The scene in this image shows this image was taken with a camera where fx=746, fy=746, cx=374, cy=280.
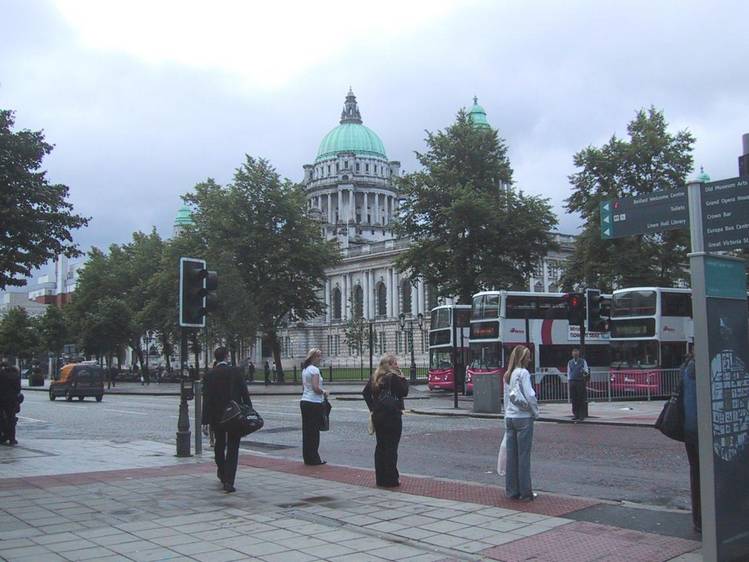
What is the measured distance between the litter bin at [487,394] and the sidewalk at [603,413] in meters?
0.39

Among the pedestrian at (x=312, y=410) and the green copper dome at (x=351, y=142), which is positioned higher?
the green copper dome at (x=351, y=142)

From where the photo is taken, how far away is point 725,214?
18.7 feet

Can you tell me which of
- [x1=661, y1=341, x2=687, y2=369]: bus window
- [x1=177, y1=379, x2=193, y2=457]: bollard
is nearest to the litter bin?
[x1=661, y1=341, x2=687, y2=369]: bus window

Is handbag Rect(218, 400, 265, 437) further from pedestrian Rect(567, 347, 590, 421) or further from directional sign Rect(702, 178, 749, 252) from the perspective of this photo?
pedestrian Rect(567, 347, 590, 421)

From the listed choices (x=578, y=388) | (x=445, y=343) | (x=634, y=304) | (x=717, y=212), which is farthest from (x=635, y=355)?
(x=717, y=212)

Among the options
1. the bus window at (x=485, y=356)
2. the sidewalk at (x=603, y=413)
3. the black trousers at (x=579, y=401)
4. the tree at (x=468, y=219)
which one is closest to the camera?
the sidewalk at (x=603, y=413)

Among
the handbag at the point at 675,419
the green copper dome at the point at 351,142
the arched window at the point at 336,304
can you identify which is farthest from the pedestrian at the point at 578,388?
the green copper dome at the point at 351,142

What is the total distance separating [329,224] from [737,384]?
432 feet

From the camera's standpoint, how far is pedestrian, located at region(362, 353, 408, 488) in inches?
386

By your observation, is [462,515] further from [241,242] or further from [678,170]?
[241,242]

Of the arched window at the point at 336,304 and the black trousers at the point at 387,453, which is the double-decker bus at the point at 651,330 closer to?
the black trousers at the point at 387,453

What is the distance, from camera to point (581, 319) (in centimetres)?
2162

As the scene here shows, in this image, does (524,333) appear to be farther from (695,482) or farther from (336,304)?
(336,304)

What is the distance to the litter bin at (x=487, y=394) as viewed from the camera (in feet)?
77.3
